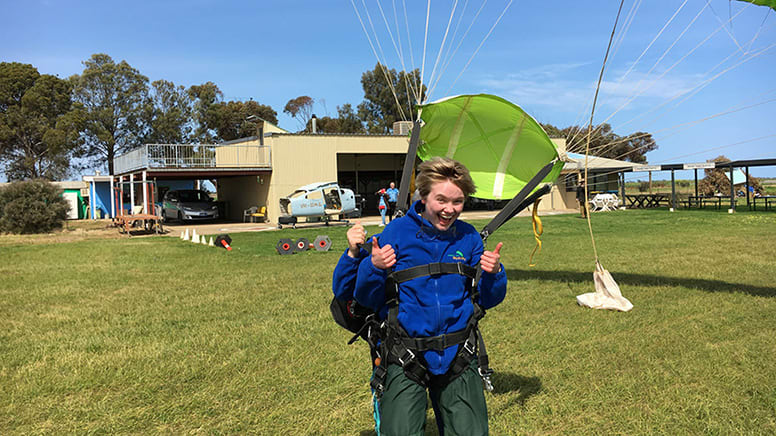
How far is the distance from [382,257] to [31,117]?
2568 inches

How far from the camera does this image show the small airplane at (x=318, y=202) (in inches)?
1015

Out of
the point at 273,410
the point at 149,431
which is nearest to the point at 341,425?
the point at 273,410

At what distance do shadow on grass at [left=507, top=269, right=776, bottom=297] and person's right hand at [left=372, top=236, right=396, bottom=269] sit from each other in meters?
8.07

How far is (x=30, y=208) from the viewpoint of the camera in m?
25.0

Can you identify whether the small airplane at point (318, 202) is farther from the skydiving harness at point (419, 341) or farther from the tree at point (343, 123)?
the tree at point (343, 123)

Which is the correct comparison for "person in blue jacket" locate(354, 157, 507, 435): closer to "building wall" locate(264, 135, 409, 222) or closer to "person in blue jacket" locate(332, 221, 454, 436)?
"person in blue jacket" locate(332, 221, 454, 436)

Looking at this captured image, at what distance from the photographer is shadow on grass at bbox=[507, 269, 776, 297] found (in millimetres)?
8891

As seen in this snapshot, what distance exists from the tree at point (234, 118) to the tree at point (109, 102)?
8.57m

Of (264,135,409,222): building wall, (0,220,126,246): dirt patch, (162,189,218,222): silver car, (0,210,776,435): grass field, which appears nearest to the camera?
(0,210,776,435): grass field

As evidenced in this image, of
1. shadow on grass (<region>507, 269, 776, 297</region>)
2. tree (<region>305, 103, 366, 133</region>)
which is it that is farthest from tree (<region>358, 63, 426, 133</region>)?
shadow on grass (<region>507, 269, 776, 297</region>)

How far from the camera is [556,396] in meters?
4.85

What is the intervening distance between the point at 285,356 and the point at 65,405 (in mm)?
2079

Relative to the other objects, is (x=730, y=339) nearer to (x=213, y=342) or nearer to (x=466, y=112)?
(x=466, y=112)

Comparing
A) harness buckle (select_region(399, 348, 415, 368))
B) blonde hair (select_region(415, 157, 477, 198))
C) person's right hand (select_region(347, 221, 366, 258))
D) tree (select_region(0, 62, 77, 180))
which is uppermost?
tree (select_region(0, 62, 77, 180))
